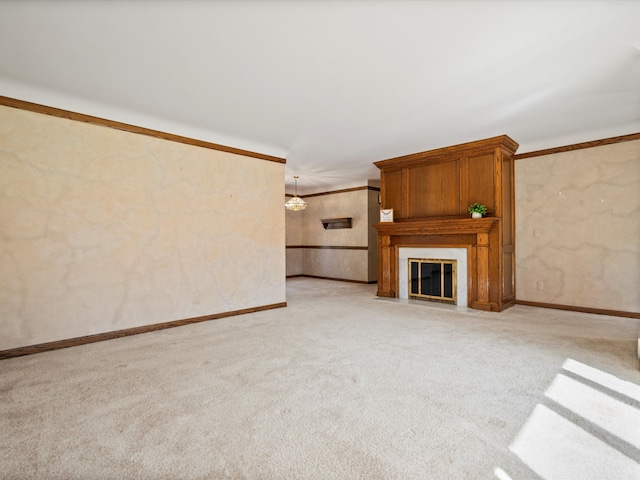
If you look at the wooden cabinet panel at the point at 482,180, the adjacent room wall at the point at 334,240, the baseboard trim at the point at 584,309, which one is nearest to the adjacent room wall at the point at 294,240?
the adjacent room wall at the point at 334,240

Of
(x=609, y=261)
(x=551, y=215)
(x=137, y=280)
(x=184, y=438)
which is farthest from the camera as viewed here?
(x=551, y=215)

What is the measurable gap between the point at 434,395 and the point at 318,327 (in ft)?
6.43

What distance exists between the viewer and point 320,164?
258 inches

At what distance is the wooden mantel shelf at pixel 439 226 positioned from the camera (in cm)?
497

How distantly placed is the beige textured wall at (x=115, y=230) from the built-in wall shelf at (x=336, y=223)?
380cm

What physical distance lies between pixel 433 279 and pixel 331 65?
400 cm

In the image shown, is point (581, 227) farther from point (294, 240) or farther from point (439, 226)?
point (294, 240)

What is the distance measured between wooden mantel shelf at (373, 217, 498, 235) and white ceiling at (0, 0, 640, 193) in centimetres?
128

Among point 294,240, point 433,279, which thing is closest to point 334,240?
point 294,240

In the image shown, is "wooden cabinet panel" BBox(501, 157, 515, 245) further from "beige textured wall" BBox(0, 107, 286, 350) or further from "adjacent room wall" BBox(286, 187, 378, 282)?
"beige textured wall" BBox(0, 107, 286, 350)

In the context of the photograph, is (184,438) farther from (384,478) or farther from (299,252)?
(299,252)

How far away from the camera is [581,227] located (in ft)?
16.1

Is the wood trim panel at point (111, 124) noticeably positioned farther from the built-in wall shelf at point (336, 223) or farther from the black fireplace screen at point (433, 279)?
the built-in wall shelf at point (336, 223)

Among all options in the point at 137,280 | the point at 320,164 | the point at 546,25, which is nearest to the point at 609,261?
the point at 546,25
